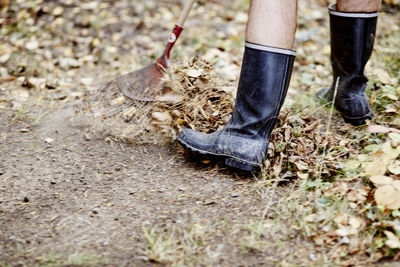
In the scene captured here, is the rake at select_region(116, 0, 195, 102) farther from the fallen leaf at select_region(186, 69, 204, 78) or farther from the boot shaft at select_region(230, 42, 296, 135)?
the boot shaft at select_region(230, 42, 296, 135)

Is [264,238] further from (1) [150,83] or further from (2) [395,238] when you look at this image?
(1) [150,83]

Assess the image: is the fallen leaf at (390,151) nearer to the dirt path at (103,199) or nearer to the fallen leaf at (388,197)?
the fallen leaf at (388,197)

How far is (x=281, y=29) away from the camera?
150cm

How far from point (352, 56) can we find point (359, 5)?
0.24 m

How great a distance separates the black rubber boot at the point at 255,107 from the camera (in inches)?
60.0

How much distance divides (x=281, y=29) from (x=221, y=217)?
2.45ft

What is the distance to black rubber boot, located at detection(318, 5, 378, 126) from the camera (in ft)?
6.08

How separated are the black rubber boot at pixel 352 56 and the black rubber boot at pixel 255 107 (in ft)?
1.66

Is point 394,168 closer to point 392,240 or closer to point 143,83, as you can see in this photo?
point 392,240

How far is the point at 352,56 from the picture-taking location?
1922 mm

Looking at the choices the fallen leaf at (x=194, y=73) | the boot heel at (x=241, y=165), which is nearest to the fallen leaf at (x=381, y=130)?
the boot heel at (x=241, y=165)

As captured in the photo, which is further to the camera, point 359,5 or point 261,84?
point 359,5

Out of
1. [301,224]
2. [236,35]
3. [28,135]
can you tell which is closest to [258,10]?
[301,224]

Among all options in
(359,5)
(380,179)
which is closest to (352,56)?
(359,5)
